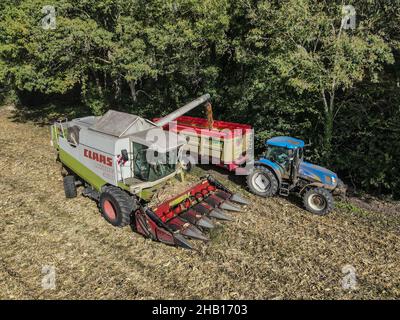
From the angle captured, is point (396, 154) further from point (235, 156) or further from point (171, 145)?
point (171, 145)

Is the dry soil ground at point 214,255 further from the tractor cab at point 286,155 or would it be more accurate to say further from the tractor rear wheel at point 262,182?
the tractor cab at point 286,155

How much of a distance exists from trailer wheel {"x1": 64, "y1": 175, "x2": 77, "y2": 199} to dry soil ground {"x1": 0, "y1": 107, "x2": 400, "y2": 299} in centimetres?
28

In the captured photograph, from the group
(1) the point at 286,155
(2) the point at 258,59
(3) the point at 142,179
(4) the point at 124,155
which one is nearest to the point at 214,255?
(3) the point at 142,179

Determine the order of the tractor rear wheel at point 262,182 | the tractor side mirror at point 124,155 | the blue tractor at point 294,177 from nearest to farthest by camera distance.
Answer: the tractor side mirror at point 124,155, the blue tractor at point 294,177, the tractor rear wheel at point 262,182

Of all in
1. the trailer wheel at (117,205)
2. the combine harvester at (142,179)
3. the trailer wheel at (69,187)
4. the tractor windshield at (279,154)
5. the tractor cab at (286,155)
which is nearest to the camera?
the combine harvester at (142,179)

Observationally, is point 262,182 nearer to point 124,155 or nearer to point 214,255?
point 214,255

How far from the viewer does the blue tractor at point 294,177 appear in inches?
430

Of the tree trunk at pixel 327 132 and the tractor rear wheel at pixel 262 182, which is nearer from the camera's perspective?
the tractor rear wheel at pixel 262 182

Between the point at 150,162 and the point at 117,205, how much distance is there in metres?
1.63

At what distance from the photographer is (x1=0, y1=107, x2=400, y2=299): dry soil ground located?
26.3 feet

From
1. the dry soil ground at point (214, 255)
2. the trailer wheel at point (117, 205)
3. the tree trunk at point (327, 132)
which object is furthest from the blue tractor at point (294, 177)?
the trailer wheel at point (117, 205)

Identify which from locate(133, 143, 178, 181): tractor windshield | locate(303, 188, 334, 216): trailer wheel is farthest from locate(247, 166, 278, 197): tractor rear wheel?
locate(133, 143, 178, 181): tractor windshield

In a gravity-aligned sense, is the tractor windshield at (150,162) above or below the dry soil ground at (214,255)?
above

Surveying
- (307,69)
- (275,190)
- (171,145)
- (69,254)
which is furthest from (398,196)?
(69,254)
